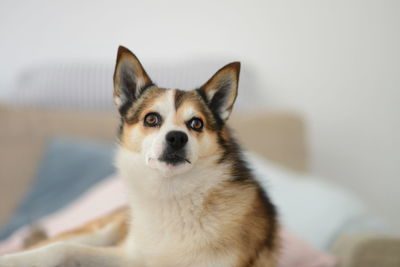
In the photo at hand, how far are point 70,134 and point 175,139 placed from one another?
156cm

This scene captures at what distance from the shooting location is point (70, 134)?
7.67ft

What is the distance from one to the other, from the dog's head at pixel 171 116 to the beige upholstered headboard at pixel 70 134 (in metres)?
1.16

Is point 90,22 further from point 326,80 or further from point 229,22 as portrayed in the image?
point 326,80

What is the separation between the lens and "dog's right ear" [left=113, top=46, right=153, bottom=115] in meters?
0.92

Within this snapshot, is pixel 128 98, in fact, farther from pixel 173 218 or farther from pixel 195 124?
pixel 173 218

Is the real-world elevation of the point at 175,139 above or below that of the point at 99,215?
above

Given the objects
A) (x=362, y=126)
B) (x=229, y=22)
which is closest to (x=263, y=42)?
(x=229, y=22)

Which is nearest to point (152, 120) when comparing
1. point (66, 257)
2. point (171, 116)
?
point (171, 116)

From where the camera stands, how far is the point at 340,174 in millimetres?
2691

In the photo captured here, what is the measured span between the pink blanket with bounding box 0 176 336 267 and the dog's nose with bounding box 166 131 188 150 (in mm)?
574

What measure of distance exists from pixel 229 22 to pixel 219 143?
97 centimetres

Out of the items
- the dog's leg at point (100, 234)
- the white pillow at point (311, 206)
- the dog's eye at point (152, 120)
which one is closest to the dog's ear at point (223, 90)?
the dog's eye at point (152, 120)

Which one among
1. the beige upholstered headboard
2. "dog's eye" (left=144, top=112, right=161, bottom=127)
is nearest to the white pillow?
the beige upholstered headboard

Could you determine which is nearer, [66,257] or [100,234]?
[66,257]
